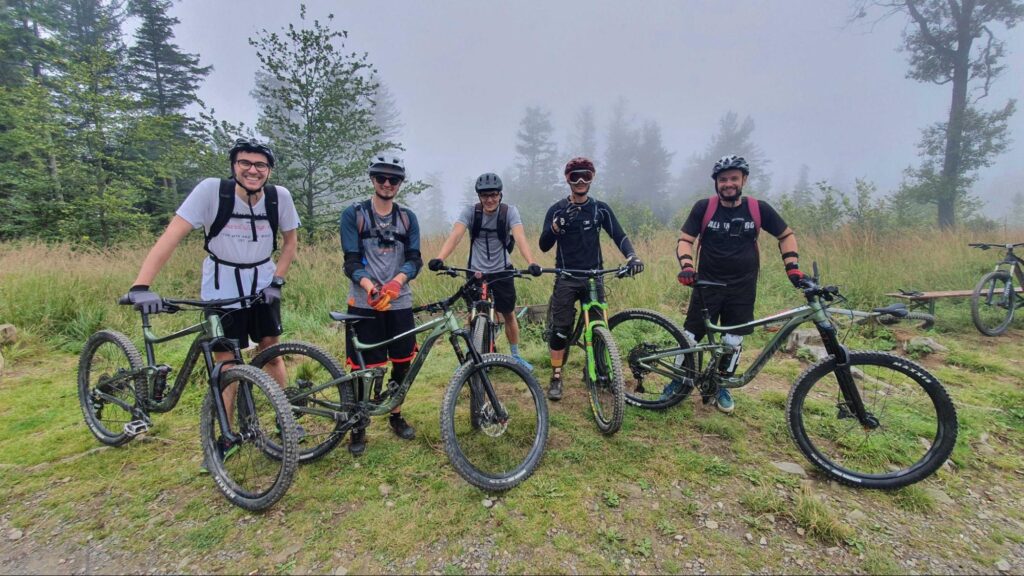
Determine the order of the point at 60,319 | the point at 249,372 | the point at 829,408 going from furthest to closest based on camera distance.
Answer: the point at 60,319, the point at 829,408, the point at 249,372

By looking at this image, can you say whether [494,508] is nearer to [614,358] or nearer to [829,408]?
[614,358]

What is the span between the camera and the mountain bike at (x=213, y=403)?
239 cm

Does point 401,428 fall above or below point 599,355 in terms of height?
below

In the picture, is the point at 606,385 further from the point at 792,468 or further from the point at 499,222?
the point at 499,222

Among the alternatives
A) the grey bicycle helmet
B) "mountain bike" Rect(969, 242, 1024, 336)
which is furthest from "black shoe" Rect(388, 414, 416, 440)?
"mountain bike" Rect(969, 242, 1024, 336)

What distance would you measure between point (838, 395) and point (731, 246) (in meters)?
1.49

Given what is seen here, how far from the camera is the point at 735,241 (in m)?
3.63

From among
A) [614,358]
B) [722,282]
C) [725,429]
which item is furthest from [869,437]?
[614,358]

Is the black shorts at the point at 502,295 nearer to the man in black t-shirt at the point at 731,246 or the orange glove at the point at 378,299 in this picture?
the orange glove at the point at 378,299

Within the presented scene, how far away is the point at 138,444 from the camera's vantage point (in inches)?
128

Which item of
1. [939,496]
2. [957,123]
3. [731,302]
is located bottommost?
[939,496]

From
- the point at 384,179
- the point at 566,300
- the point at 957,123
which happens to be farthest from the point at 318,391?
the point at 957,123

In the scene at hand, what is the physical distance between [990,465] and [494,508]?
12.7 feet

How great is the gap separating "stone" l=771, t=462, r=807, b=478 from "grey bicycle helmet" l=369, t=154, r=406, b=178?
148 inches
